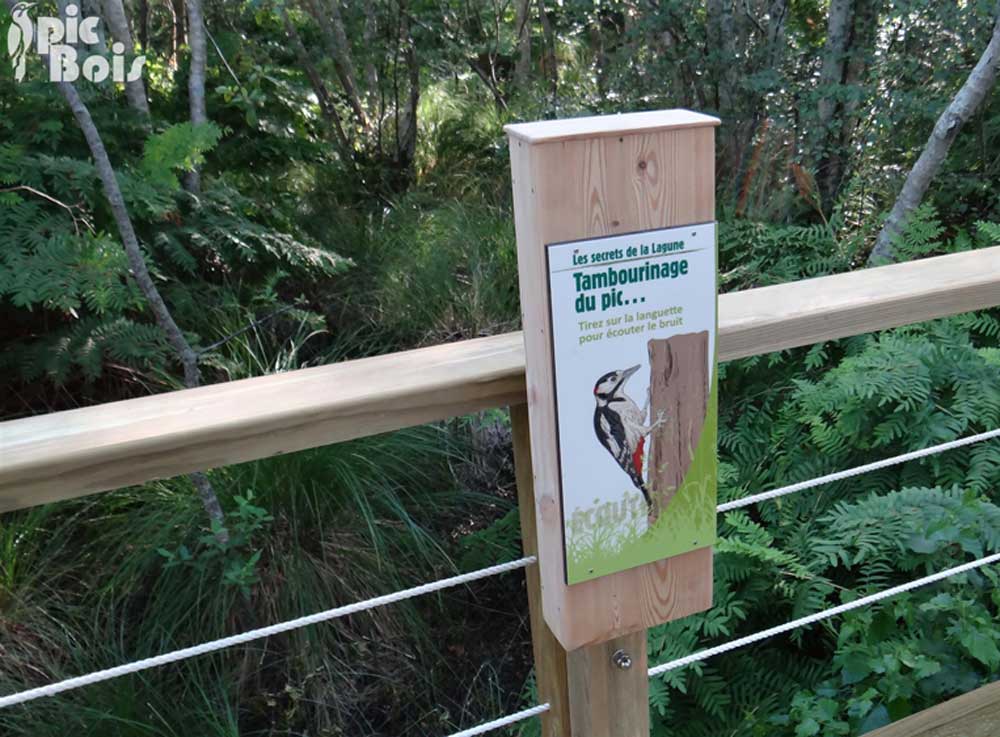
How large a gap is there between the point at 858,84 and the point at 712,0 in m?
0.97

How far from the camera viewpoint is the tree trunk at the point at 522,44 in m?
7.09

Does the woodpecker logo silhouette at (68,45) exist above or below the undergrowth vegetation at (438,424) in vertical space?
above

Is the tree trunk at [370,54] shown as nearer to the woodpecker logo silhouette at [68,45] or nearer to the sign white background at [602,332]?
the woodpecker logo silhouette at [68,45]

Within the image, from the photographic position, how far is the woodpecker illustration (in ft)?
3.91

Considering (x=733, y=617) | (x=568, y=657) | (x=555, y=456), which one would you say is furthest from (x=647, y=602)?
(x=733, y=617)

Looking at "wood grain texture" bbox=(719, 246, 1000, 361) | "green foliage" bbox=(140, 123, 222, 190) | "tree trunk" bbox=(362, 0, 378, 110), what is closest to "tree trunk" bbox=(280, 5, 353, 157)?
"tree trunk" bbox=(362, 0, 378, 110)

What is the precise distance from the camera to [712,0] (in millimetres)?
5207

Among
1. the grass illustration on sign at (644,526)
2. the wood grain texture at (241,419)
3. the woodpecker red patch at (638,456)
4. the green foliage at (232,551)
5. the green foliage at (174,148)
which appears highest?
the green foliage at (174,148)

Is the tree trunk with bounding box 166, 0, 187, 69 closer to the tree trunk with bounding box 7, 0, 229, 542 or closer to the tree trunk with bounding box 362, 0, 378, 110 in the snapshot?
the tree trunk with bounding box 362, 0, 378, 110

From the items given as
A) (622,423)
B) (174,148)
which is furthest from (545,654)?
(174,148)

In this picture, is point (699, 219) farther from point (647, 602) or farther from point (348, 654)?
point (348, 654)

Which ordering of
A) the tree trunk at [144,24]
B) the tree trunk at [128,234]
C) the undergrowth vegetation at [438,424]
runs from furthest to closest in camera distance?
the tree trunk at [144,24]
the tree trunk at [128,234]
the undergrowth vegetation at [438,424]

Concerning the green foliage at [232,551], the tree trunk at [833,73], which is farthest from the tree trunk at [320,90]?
the green foliage at [232,551]

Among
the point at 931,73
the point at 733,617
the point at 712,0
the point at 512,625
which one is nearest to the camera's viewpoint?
the point at 733,617
